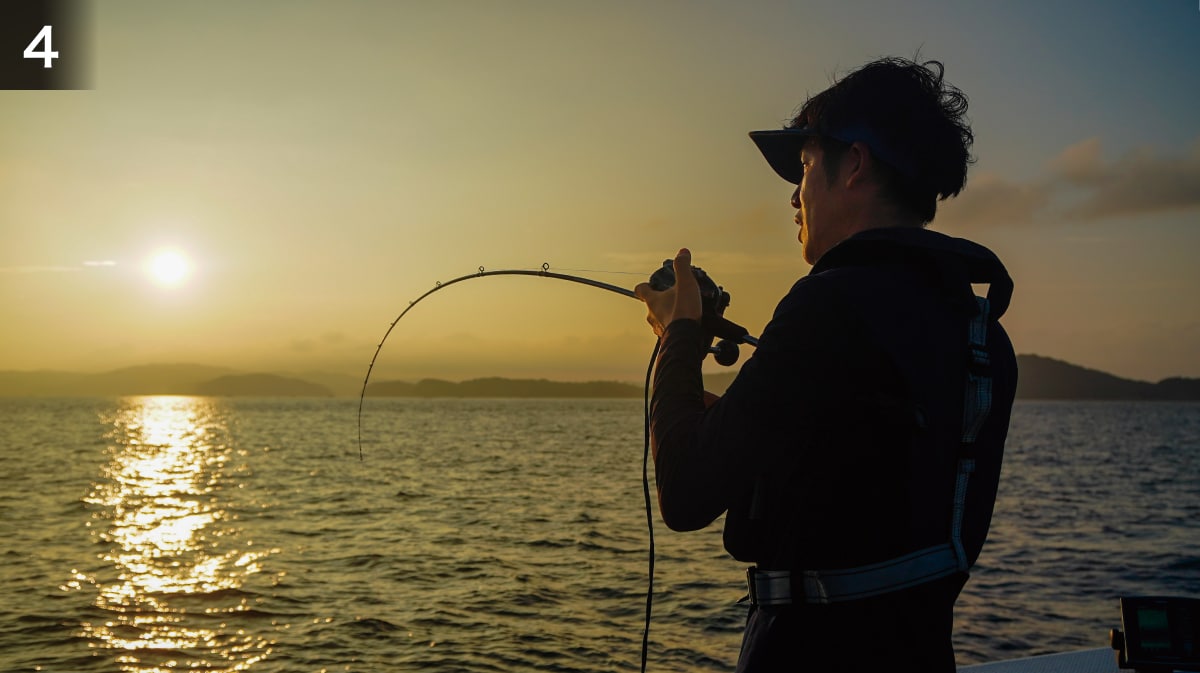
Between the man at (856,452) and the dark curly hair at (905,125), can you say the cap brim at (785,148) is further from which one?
the man at (856,452)

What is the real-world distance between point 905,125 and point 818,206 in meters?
0.26

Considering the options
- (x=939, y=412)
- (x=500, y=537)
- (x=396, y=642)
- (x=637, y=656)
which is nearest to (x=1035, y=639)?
(x=637, y=656)

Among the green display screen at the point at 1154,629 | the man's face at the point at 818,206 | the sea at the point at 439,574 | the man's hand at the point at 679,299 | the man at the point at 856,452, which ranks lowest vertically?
the sea at the point at 439,574

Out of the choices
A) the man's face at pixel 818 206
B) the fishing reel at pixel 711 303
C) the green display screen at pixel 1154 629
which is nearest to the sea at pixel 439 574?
the green display screen at pixel 1154 629

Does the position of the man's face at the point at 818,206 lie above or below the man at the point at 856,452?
above

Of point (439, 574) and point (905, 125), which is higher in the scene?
point (905, 125)

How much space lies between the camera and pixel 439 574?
51.5ft

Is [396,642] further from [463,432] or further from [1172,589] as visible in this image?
[463,432]

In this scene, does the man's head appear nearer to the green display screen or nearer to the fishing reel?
the fishing reel

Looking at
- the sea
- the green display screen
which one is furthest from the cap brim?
the sea

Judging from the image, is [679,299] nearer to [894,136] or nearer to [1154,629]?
[894,136]

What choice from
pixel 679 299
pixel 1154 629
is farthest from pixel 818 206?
pixel 1154 629

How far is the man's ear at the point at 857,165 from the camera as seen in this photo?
2.17 m

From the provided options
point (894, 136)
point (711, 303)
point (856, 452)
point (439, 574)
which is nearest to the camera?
point (856, 452)
